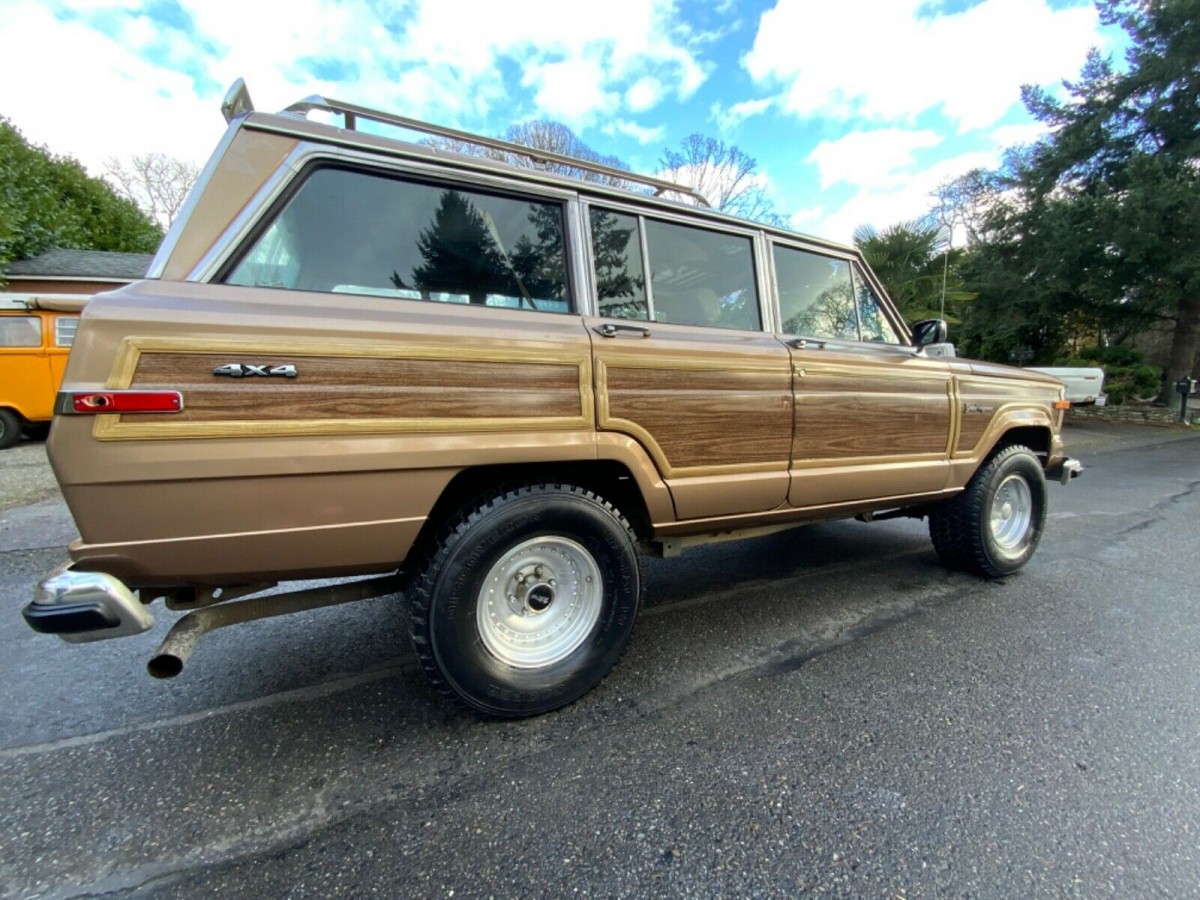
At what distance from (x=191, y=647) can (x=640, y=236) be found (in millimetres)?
2298

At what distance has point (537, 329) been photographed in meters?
2.02

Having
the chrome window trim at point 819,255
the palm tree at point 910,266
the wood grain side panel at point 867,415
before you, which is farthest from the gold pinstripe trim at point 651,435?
the palm tree at point 910,266

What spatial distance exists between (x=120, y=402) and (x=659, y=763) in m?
1.98

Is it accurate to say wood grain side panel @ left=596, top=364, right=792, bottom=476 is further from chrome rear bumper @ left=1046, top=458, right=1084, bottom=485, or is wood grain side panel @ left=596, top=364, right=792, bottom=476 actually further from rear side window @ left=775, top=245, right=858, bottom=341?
chrome rear bumper @ left=1046, top=458, right=1084, bottom=485

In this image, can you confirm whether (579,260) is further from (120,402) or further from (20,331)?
(20,331)

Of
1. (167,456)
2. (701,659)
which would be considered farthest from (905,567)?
(167,456)

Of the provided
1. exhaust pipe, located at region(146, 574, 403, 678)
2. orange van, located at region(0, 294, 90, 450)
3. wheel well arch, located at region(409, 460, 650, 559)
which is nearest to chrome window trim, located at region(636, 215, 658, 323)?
wheel well arch, located at region(409, 460, 650, 559)

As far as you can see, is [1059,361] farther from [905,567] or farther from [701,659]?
[701,659]

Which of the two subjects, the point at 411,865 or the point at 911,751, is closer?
the point at 411,865

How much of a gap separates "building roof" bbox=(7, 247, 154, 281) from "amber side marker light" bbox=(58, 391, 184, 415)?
12530 millimetres

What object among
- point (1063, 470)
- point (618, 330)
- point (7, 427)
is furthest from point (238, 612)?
point (7, 427)

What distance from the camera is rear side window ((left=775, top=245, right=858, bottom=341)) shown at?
2.93 metres

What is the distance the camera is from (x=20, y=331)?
28.7ft

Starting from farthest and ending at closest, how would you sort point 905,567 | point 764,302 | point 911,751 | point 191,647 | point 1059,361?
1. point 1059,361
2. point 905,567
3. point 764,302
4. point 911,751
5. point 191,647
